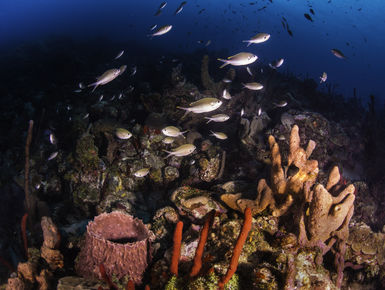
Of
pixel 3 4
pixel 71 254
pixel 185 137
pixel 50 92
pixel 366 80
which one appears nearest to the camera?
pixel 71 254

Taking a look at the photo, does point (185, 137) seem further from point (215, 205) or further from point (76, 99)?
point (76, 99)

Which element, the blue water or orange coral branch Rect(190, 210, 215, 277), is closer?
orange coral branch Rect(190, 210, 215, 277)

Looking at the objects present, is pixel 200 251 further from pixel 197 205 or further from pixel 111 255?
pixel 197 205

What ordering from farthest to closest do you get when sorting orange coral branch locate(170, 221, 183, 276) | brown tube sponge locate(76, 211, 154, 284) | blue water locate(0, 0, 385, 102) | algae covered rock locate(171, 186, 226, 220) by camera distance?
blue water locate(0, 0, 385, 102) → algae covered rock locate(171, 186, 226, 220) → brown tube sponge locate(76, 211, 154, 284) → orange coral branch locate(170, 221, 183, 276)

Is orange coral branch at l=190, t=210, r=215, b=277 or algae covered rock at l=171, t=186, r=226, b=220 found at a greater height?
orange coral branch at l=190, t=210, r=215, b=277

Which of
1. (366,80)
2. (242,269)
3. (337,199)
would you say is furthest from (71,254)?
(366,80)

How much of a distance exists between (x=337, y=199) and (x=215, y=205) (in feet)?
5.83

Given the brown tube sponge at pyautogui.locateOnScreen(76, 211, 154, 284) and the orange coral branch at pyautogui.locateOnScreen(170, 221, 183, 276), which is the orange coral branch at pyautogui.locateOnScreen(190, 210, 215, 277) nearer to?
the orange coral branch at pyautogui.locateOnScreen(170, 221, 183, 276)

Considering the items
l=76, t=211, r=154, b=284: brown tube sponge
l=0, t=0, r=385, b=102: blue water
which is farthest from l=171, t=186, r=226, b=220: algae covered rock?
l=0, t=0, r=385, b=102: blue water

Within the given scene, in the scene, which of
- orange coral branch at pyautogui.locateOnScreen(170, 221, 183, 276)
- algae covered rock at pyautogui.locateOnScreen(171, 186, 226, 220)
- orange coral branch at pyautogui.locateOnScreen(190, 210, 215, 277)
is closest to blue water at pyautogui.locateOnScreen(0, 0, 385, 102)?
algae covered rock at pyautogui.locateOnScreen(171, 186, 226, 220)

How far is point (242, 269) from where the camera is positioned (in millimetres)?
2824

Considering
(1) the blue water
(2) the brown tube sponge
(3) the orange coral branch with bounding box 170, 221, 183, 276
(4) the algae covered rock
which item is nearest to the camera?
(3) the orange coral branch with bounding box 170, 221, 183, 276

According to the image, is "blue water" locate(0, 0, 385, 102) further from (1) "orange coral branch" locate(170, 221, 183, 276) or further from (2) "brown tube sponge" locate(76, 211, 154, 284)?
(1) "orange coral branch" locate(170, 221, 183, 276)

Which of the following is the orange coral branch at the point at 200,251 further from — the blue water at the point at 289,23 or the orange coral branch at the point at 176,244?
the blue water at the point at 289,23
